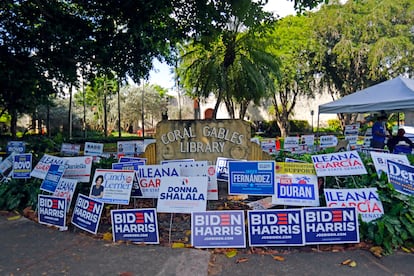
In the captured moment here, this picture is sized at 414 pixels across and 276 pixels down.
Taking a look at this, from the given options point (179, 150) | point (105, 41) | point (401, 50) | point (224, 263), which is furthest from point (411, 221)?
point (401, 50)

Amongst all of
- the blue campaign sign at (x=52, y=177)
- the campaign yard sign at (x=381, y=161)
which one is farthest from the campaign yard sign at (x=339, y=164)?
the blue campaign sign at (x=52, y=177)

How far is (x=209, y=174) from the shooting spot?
5152mm

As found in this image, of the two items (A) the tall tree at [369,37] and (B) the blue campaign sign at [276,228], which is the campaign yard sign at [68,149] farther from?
(A) the tall tree at [369,37]

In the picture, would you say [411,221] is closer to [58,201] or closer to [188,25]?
[58,201]

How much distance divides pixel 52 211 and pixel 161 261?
2202 millimetres

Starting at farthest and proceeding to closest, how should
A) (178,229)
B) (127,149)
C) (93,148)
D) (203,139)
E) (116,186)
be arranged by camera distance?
(127,149)
(93,148)
(203,139)
(116,186)
(178,229)

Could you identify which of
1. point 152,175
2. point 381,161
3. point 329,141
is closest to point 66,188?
point 152,175

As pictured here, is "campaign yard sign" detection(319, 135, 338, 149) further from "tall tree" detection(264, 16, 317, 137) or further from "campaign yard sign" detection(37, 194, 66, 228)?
"tall tree" detection(264, 16, 317, 137)

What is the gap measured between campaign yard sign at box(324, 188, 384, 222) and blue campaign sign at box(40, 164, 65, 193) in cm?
414

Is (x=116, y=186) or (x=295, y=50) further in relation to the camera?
(x=295, y=50)

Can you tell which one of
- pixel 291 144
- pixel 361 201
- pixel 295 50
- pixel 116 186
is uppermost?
pixel 295 50

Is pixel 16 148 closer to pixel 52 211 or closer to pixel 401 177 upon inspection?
pixel 52 211

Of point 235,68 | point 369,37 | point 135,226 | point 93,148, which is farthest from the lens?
point 369,37

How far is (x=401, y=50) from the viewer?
21.8m
